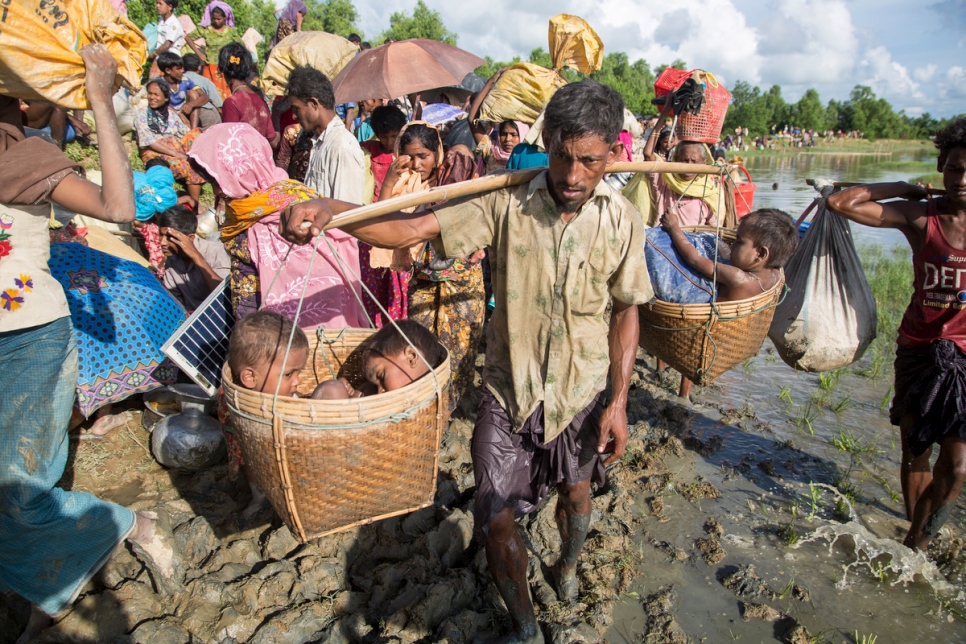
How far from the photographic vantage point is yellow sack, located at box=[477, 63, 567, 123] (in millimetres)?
4027

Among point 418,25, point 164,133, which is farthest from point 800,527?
point 418,25

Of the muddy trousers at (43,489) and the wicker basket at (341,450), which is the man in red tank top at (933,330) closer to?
the wicker basket at (341,450)

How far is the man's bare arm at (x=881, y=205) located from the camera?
2.82 metres

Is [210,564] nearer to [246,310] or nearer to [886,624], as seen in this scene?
[246,310]

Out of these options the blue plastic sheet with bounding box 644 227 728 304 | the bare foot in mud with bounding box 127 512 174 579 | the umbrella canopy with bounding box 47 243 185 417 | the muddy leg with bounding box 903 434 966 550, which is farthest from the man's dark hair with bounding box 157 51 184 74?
the muddy leg with bounding box 903 434 966 550

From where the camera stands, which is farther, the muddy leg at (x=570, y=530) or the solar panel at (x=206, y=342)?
the solar panel at (x=206, y=342)

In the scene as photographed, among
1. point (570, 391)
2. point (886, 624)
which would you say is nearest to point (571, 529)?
point (570, 391)

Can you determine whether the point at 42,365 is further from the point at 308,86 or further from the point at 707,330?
the point at 707,330

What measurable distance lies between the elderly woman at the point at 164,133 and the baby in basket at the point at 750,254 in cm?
506

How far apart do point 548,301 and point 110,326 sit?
2.40 metres

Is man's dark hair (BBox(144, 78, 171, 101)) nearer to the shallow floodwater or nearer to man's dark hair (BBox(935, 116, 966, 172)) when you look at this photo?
the shallow floodwater

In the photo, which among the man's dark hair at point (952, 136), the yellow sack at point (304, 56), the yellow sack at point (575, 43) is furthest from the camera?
the yellow sack at point (304, 56)

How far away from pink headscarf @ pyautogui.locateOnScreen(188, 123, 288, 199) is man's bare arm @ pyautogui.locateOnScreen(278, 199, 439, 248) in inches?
45.1

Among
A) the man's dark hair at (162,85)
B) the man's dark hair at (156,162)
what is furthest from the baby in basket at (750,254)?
the man's dark hair at (162,85)
